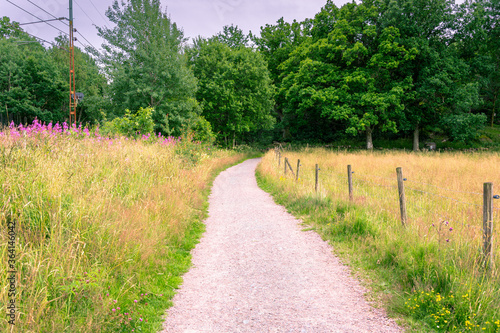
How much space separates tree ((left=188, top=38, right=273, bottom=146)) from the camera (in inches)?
1277

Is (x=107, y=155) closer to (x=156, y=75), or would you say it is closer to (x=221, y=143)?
(x=156, y=75)

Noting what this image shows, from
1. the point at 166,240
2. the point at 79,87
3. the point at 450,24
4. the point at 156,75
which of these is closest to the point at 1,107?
the point at 79,87

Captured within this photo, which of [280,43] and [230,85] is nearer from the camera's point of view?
[230,85]

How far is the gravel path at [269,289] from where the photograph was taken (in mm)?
3227

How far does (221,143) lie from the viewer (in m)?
35.9

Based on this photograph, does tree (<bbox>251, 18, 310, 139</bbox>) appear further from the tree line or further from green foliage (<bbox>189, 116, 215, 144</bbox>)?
green foliage (<bbox>189, 116, 215, 144</bbox>)

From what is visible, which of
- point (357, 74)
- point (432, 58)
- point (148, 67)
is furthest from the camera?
point (357, 74)

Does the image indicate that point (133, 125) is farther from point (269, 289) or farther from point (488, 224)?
point (488, 224)

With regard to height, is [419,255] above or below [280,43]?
below

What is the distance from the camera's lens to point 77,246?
320 cm

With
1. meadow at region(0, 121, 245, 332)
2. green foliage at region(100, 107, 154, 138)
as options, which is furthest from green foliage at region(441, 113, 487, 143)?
meadow at region(0, 121, 245, 332)

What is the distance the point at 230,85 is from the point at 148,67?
39.5 feet

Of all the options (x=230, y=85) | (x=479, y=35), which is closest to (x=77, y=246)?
(x=230, y=85)

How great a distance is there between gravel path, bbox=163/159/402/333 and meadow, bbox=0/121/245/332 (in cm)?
41
